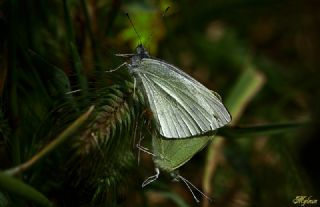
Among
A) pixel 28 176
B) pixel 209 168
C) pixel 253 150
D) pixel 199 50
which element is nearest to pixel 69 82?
pixel 28 176

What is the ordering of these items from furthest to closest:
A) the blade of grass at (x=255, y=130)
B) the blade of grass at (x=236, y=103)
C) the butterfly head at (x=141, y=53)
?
the blade of grass at (x=236, y=103) < the blade of grass at (x=255, y=130) < the butterfly head at (x=141, y=53)

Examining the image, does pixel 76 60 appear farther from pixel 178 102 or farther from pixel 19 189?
pixel 19 189

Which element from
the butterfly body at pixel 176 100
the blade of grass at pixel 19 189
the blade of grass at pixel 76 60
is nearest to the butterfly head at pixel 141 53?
the butterfly body at pixel 176 100

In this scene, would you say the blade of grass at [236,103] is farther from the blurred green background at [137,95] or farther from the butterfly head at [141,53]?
the butterfly head at [141,53]

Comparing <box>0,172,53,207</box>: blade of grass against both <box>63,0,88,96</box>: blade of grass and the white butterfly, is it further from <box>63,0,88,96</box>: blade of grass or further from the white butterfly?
the white butterfly

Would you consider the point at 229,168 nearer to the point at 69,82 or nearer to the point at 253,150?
the point at 253,150

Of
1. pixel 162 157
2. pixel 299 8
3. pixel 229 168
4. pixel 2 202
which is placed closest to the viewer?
pixel 2 202

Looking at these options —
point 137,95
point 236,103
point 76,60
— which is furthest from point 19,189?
point 236,103
